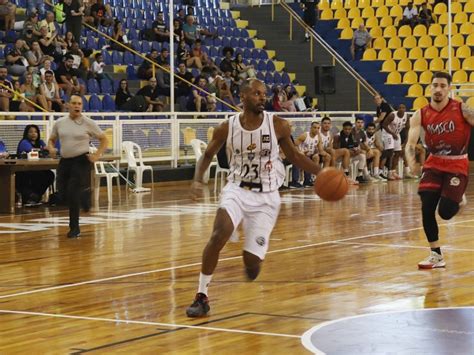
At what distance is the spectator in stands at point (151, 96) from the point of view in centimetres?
2503

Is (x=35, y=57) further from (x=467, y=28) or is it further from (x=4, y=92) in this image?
(x=467, y=28)

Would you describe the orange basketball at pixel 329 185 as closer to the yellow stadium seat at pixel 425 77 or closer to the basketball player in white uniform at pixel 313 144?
the basketball player in white uniform at pixel 313 144

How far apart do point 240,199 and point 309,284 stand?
6.28ft

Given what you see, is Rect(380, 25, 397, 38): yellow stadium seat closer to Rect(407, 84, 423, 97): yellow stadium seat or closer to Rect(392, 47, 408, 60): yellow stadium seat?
Rect(392, 47, 408, 60): yellow stadium seat

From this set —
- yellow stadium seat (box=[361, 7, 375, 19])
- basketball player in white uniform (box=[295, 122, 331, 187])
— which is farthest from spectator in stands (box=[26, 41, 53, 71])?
yellow stadium seat (box=[361, 7, 375, 19])

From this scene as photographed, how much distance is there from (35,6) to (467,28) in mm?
13836

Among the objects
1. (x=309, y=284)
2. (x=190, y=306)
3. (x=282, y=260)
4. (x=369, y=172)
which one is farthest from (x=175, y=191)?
(x=190, y=306)

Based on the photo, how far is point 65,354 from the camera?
707 cm

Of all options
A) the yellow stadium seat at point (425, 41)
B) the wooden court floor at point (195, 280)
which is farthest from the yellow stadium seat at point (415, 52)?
the wooden court floor at point (195, 280)

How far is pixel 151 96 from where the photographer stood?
2523 cm

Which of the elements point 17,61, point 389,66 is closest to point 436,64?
point 389,66

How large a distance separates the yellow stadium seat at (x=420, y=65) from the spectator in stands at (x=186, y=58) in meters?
8.09

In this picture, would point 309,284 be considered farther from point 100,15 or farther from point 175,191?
point 100,15

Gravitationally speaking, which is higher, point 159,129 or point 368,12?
point 368,12
